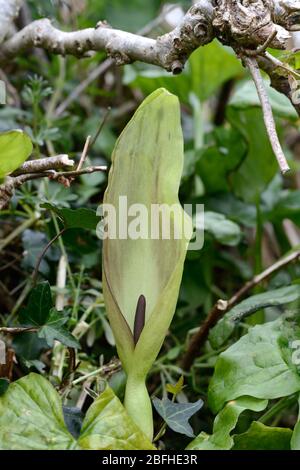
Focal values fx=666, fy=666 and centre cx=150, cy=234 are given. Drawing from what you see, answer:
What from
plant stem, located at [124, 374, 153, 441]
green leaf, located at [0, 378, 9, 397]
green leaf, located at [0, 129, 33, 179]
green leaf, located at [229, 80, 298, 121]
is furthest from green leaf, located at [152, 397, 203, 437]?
green leaf, located at [229, 80, 298, 121]

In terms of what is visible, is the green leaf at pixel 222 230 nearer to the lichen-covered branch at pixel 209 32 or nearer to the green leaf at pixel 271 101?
the green leaf at pixel 271 101

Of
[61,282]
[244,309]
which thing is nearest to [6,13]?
[61,282]

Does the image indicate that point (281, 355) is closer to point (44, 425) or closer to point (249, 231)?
point (44, 425)

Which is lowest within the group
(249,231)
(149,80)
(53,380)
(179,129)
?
(249,231)

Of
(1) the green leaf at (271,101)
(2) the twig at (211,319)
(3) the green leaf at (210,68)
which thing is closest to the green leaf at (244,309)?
(2) the twig at (211,319)

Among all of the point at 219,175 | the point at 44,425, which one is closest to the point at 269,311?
the point at 219,175
